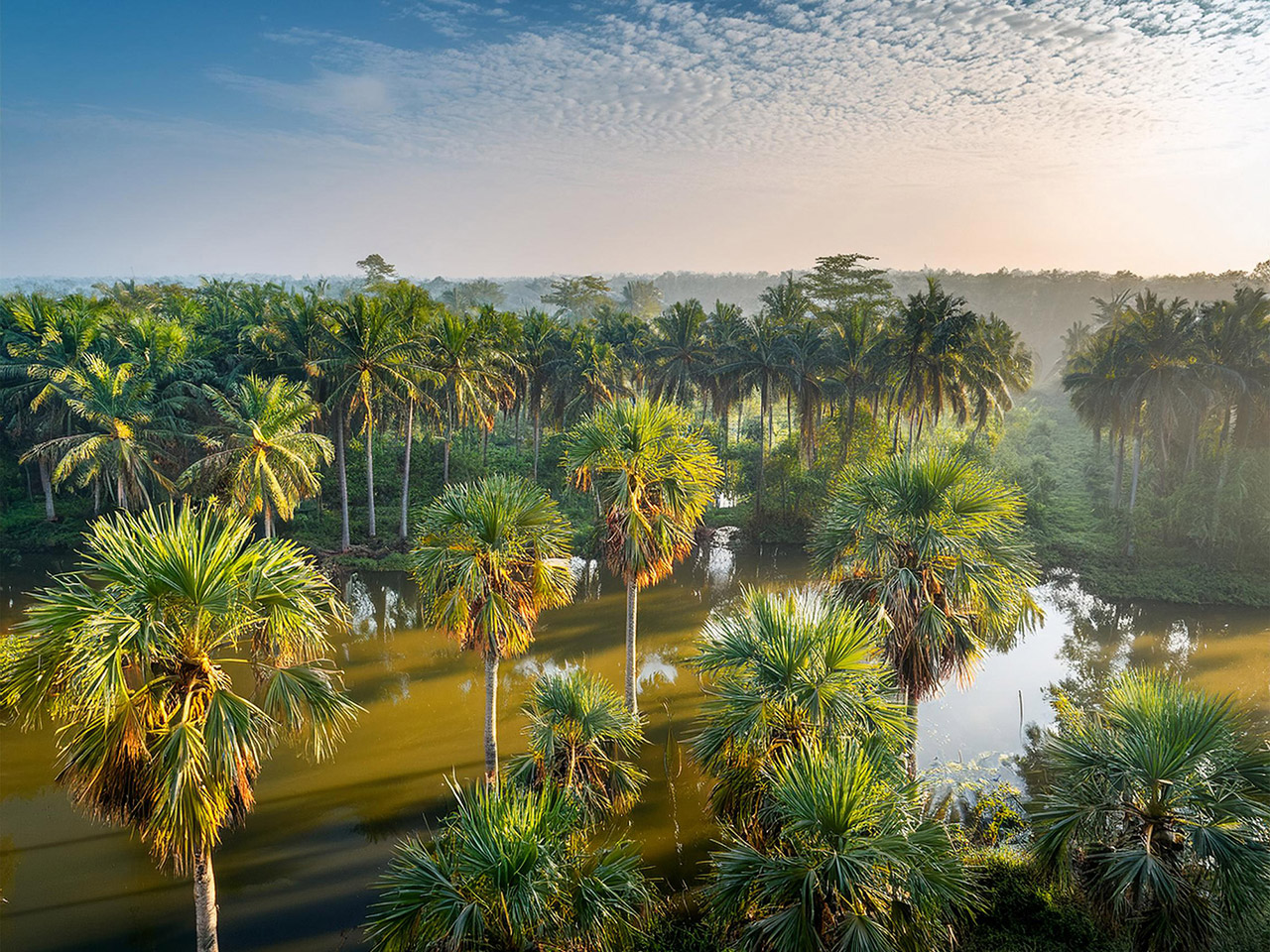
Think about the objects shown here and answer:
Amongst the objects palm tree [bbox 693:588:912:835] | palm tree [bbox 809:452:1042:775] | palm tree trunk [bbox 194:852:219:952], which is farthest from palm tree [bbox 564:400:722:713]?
palm tree trunk [bbox 194:852:219:952]

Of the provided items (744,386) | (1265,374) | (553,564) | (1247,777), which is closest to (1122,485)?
(1265,374)

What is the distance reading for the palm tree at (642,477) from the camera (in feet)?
48.3

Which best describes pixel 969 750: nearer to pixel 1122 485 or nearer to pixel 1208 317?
pixel 1208 317

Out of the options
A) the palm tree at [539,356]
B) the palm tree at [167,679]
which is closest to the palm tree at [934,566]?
the palm tree at [167,679]

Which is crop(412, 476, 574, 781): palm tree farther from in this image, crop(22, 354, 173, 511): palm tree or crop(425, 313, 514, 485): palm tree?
crop(425, 313, 514, 485): palm tree

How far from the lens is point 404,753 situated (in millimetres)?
16031

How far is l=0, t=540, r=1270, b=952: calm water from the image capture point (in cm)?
1136

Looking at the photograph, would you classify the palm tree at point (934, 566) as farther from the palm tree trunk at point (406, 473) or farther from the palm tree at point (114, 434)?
the palm tree at point (114, 434)

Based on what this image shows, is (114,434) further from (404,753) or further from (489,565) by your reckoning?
(489,565)

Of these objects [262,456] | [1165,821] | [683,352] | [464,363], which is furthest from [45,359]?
[1165,821]

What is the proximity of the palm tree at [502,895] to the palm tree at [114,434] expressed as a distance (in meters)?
21.7

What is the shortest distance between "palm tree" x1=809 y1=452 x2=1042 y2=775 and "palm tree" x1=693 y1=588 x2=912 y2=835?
1.45 metres

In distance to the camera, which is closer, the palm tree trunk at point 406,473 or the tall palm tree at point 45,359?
the tall palm tree at point 45,359

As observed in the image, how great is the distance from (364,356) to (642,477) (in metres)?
17.0
